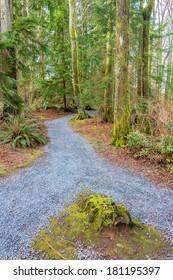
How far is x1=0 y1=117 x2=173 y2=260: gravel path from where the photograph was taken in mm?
2541

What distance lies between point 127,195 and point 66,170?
164 cm

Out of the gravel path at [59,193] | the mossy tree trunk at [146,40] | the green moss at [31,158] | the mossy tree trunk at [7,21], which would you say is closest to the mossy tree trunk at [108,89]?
the mossy tree trunk at [146,40]

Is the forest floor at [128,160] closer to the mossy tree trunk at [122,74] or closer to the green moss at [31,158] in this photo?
the mossy tree trunk at [122,74]

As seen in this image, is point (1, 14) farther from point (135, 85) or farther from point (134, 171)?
point (134, 171)

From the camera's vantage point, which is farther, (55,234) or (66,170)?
(66,170)

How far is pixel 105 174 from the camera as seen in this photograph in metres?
4.44

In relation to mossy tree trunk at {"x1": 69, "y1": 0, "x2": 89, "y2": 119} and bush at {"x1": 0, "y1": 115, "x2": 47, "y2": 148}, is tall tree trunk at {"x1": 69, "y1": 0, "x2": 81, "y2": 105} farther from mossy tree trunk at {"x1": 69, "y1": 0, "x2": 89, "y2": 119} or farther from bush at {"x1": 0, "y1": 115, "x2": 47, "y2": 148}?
bush at {"x1": 0, "y1": 115, "x2": 47, "y2": 148}

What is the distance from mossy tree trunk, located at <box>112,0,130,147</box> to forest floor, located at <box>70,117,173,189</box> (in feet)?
1.52

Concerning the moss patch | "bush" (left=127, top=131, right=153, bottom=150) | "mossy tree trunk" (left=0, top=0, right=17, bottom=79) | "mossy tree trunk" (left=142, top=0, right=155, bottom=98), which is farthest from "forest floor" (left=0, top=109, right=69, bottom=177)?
"mossy tree trunk" (left=142, top=0, right=155, bottom=98)

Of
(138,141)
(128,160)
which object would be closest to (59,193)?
(128,160)

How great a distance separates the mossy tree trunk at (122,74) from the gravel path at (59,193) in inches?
54.6

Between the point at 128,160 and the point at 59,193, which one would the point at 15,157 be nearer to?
the point at 59,193
